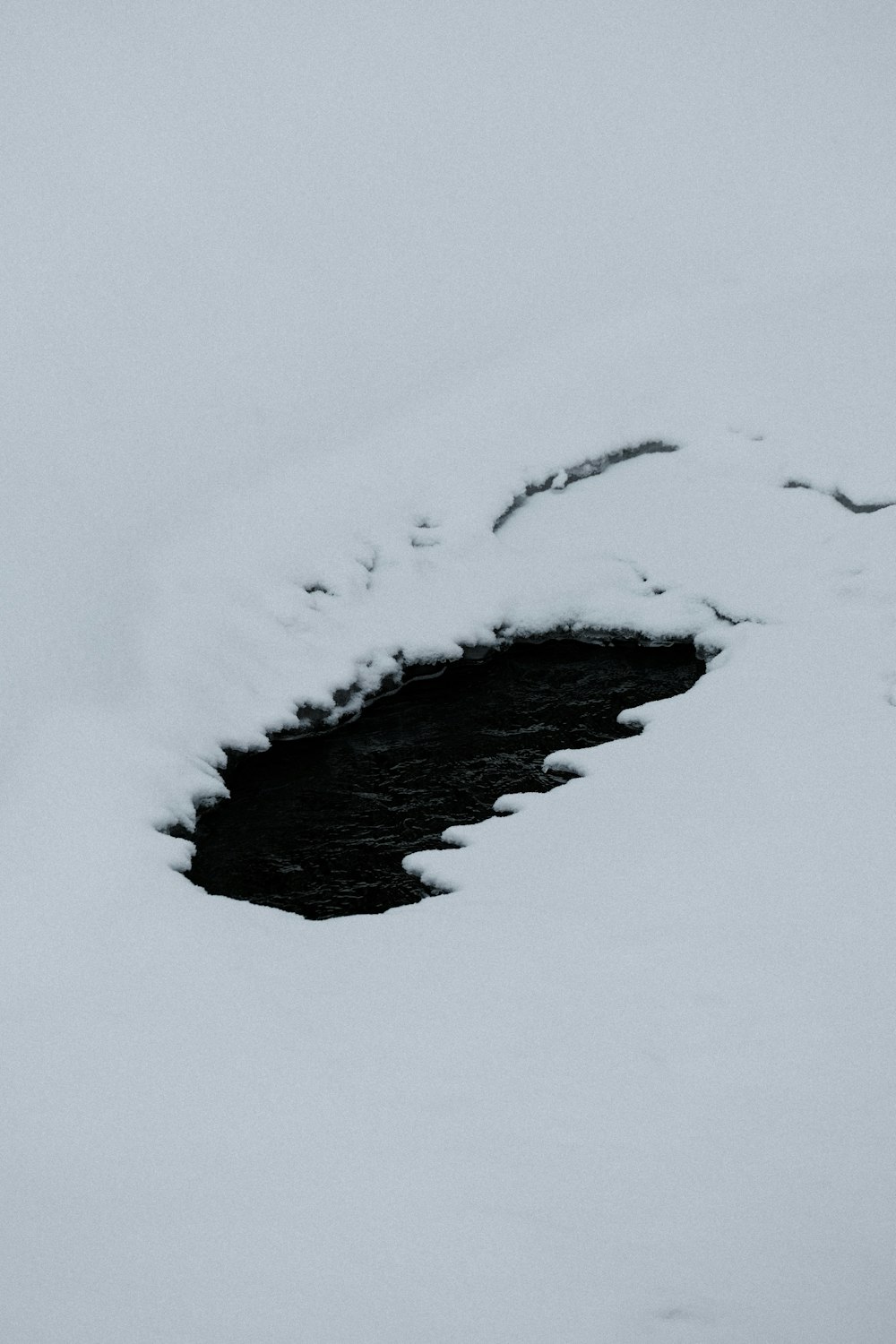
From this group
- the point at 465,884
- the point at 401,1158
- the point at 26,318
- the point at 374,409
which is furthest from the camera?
the point at 26,318

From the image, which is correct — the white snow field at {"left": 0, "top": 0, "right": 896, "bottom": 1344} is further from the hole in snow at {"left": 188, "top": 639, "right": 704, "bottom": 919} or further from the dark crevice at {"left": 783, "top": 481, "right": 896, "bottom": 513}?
the hole in snow at {"left": 188, "top": 639, "right": 704, "bottom": 919}

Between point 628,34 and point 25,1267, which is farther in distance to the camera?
point 628,34

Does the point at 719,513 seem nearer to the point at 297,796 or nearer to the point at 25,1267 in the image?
the point at 297,796

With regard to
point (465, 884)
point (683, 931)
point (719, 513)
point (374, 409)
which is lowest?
point (683, 931)

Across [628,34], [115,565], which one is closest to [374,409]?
[115,565]

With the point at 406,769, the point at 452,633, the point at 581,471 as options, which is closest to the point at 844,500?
the point at 581,471

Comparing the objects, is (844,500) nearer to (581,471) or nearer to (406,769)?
(581,471)
